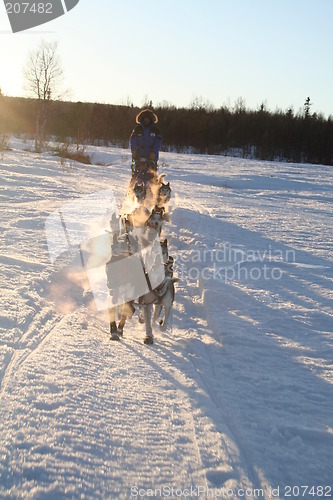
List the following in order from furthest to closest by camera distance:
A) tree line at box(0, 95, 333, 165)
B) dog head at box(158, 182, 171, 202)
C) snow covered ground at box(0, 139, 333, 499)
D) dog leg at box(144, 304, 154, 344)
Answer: tree line at box(0, 95, 333, 165), dog head at box(158, 182, 171, 202), dog leg at box(144, 304, 154, 344), snow covered ground at box(0, 139, 333, 499)

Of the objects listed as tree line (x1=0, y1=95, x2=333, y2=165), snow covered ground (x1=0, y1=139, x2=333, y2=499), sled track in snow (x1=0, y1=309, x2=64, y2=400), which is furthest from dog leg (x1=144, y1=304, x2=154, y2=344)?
tree line (x1=0, y1=95, x2=333, y2=165)

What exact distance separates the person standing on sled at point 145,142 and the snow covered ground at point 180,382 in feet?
7.82

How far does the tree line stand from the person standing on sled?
34329mm

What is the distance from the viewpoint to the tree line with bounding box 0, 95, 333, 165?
4397 centimetres

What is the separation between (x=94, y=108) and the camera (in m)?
48.3

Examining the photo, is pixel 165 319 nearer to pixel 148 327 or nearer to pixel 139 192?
pixel 148 327

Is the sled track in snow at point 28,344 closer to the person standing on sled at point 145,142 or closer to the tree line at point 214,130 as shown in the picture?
the person standing on sled at point 145,142

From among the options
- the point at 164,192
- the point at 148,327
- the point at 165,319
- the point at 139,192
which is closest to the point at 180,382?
the point at 148,327

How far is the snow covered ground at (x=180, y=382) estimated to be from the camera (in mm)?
2361

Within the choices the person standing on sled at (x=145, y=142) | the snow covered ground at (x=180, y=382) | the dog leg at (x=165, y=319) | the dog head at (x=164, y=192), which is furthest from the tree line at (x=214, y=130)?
the dog leg at (x=165, y=319)

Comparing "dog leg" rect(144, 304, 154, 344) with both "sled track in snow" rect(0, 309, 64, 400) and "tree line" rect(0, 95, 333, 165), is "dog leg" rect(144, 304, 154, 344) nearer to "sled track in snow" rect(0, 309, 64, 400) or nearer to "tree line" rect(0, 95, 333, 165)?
"sled track in snow" rect(0, 309, 64, 400)

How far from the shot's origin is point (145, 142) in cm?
912

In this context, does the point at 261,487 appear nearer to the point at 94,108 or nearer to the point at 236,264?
the point at 236,264

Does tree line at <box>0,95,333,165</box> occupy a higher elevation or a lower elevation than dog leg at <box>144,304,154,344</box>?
higher
